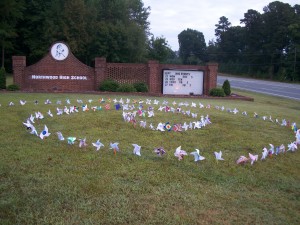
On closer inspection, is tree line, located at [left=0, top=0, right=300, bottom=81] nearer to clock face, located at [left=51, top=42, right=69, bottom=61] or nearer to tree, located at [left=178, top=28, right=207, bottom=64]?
clock face, located at [left=51, top=42, right=69, bottom=61]

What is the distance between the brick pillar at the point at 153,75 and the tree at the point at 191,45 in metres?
76.9

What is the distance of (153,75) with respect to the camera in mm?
22203

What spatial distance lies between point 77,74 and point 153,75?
4797 mm

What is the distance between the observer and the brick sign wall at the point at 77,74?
20.5m

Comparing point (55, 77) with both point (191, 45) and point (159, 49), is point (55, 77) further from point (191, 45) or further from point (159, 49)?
point (191, 45)

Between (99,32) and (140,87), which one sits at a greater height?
(99,32)

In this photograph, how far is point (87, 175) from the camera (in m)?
4.79

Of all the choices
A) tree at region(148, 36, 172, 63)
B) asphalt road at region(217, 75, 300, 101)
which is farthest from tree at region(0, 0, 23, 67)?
asphalt road at region(217, 75, 300, 101)

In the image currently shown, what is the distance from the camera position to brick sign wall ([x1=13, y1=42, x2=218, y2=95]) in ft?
67.4

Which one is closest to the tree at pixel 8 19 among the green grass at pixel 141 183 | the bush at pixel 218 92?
the bush at pixel 218 92

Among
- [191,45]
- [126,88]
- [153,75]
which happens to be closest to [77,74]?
[126,88]

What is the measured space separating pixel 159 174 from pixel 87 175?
3.35 feet

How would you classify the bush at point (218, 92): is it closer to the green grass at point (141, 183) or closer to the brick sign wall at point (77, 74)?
the brick sign wall at point (77, 74)

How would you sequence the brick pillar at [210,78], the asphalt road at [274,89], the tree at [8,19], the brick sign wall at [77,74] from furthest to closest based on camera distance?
the tree at [8,19]
the asphalt road at [274,89]
the brick pillar at [210,78]
the brick sign wall at [77,74]
